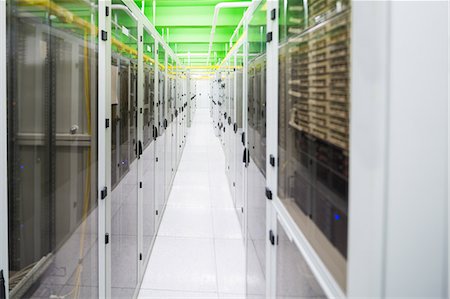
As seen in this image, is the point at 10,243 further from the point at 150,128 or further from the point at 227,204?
the point at 227,204

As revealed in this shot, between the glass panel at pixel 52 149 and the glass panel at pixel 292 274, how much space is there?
97 cm

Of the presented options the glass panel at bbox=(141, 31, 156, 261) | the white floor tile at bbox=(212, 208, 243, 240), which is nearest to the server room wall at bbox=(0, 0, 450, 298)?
the glass panel at bbox=(141, 31, 156, 261)

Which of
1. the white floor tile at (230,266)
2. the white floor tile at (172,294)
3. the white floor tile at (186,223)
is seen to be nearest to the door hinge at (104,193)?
the white floor tile at (172,294)

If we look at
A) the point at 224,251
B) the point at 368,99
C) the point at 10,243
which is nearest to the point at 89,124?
the point at 10,243

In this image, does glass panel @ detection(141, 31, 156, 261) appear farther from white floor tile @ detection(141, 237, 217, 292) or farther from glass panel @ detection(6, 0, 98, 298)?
glass panel @ detection(6, 0, 98, 298)

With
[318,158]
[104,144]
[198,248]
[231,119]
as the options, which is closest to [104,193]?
[104,144]

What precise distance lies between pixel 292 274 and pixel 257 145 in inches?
46.5

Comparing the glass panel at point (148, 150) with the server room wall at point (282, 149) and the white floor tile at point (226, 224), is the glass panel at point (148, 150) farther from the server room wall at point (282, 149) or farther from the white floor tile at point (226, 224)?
the white floor tile at point (226, 224)

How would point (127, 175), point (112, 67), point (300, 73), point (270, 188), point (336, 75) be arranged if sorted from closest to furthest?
point (336, 75)
point (300, 73)
point (270, 188)
point (112, 67)
point (127, 175)

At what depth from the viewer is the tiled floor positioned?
2.92 meters

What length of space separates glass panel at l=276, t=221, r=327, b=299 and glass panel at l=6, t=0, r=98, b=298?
970 millimetres

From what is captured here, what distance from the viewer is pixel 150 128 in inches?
139

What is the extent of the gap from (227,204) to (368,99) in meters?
4.49

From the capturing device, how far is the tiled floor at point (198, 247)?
9.57 ft
